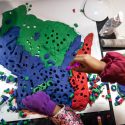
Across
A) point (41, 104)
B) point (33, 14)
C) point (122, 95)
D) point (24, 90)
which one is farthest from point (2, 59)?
point (122, 95)

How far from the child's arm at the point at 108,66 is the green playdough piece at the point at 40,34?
1.97ft

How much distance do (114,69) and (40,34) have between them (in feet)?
2.52

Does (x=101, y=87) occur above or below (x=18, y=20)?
below

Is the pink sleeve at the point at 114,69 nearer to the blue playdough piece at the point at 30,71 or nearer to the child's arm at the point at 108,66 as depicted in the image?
the child's arm at the point at 108,66

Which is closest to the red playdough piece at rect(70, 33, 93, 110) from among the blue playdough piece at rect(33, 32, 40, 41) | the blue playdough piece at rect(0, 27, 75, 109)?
the blue playdough piece at rect(0, 27, 75, 109)

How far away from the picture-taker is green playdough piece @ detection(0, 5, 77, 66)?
1.30 metres

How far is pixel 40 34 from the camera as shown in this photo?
1.32 meters

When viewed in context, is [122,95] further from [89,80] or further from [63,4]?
[63,4]

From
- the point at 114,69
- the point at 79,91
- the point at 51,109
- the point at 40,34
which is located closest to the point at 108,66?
the point at 114,69

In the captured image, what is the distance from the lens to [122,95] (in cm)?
126

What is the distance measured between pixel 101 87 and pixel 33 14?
54 cm

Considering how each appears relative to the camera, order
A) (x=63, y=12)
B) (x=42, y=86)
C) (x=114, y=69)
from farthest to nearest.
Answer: (x=63, y=12) < (x=42, y=86) < (x=114, y=69)

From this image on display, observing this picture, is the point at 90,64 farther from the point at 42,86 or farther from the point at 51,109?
the point at 42,86

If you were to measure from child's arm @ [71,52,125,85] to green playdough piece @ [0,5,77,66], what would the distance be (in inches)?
23.6
